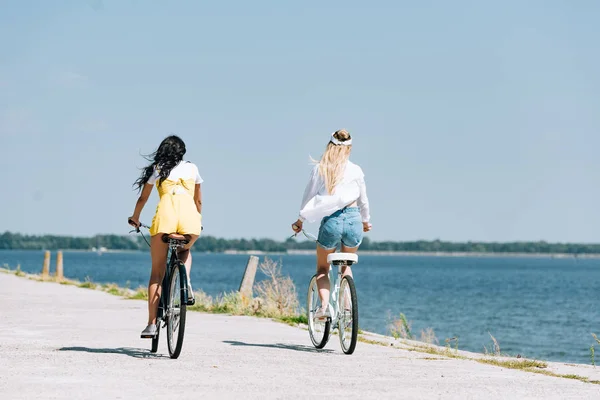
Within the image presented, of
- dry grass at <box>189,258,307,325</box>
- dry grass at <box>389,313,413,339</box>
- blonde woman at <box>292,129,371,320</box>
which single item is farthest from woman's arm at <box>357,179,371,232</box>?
dry grass at <box>189,258,307,325</box>

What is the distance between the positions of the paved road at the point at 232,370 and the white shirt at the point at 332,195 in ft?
4.74

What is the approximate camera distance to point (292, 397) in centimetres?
688

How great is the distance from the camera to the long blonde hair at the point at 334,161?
988 centimetres

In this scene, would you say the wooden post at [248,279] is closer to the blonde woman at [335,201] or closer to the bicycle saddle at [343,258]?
the blonde woman at [335,201]

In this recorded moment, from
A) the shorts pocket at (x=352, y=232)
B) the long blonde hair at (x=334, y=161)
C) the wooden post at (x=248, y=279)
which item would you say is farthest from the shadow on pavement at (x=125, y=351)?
the wooden post at (x=248, y=279)

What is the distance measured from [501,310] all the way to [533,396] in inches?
1798

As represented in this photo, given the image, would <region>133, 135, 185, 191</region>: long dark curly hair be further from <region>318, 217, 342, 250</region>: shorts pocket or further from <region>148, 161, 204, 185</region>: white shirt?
<region>318, 217, 342, 250</region>: shorts pocket

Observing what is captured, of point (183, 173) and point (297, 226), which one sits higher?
point (183, 173)

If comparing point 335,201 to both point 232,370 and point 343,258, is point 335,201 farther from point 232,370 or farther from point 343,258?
point 232,370

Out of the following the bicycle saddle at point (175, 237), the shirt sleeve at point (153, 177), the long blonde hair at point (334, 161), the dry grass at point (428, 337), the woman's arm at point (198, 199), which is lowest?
the dry grass at point (428, 337)

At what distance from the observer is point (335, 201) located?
9.80 metres

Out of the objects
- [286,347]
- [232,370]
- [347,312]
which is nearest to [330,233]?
[347,312]

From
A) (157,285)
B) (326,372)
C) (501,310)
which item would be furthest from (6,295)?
(501,310)

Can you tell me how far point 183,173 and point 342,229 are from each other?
172 centimetres
